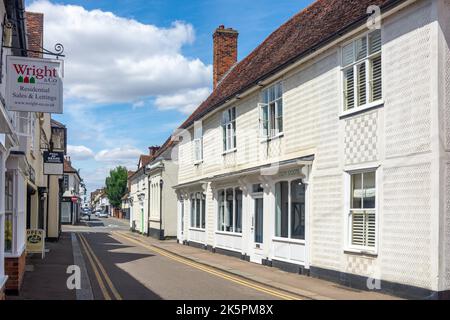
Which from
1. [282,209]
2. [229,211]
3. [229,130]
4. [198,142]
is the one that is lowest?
[229,211]

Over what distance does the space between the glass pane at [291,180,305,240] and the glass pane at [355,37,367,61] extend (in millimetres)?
4422

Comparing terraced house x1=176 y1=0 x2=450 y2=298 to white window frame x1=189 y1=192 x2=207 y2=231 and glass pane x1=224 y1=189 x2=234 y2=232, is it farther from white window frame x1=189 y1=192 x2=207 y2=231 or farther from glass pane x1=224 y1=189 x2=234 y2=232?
white window frame x1=189 y1=192 x2=207 y2=231

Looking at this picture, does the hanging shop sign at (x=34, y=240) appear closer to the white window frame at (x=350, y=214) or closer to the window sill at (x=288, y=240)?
the window sill at (x=288, y=240)

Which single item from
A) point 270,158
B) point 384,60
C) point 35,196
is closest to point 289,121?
point 270,158

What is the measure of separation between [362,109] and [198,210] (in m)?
16.5

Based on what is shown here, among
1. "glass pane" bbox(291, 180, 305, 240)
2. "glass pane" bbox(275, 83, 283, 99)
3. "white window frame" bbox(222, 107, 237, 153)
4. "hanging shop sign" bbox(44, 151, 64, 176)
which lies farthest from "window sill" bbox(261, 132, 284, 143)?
"hanging shop sign" bbox(44, 151, 64, 176)

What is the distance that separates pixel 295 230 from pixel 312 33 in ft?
19.8

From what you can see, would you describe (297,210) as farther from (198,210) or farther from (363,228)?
(198,210)

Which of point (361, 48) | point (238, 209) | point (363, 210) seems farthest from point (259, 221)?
point (361, 48)

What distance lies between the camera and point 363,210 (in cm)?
1300

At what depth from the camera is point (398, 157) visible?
1176 cm

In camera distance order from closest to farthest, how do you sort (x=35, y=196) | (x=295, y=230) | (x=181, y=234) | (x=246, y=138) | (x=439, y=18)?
(x=439, y=18) < (x=295, y=230) < (x=246, y=138) < (x=35, y=196) < (x=181, y=234)

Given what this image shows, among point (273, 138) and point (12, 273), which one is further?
point (273, 138)

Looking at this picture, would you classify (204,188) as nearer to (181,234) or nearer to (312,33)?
(181,234)
